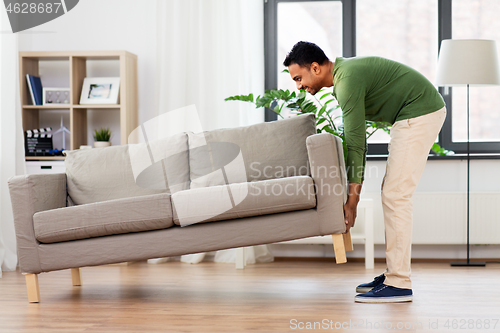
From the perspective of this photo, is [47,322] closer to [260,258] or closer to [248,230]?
[248,230]

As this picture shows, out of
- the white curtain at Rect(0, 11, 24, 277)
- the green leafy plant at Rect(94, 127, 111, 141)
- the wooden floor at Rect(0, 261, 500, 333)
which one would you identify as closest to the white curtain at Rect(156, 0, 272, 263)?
the green leafy plant at Rect(94, 127, 111, 141)

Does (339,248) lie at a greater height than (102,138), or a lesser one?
lesser

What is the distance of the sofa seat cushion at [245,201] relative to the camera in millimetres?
2217

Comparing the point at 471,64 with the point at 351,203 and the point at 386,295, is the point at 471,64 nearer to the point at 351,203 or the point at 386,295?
the point at 351,203

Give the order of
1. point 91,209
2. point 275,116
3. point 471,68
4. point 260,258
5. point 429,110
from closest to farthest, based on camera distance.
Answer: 1. point 429,110
2. point 91,209
3. point 471,68
4. point 260,258
5. point 275,116

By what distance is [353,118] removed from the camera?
205cm

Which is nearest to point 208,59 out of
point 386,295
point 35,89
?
point 35,89

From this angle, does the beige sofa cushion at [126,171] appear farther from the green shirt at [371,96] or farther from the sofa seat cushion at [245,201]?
the green shirt at [371,96]

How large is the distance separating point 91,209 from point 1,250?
1.30 metres

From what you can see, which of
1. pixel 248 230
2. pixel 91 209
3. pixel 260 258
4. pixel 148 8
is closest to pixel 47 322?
pixel 91 209

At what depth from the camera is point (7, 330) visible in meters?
1.90

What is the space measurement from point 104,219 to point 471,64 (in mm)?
2418

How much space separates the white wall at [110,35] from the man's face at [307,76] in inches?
77.3

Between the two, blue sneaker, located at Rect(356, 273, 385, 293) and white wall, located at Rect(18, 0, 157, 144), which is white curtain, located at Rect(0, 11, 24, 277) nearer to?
white wall, located at Rect(18, 0, 157, 144)
